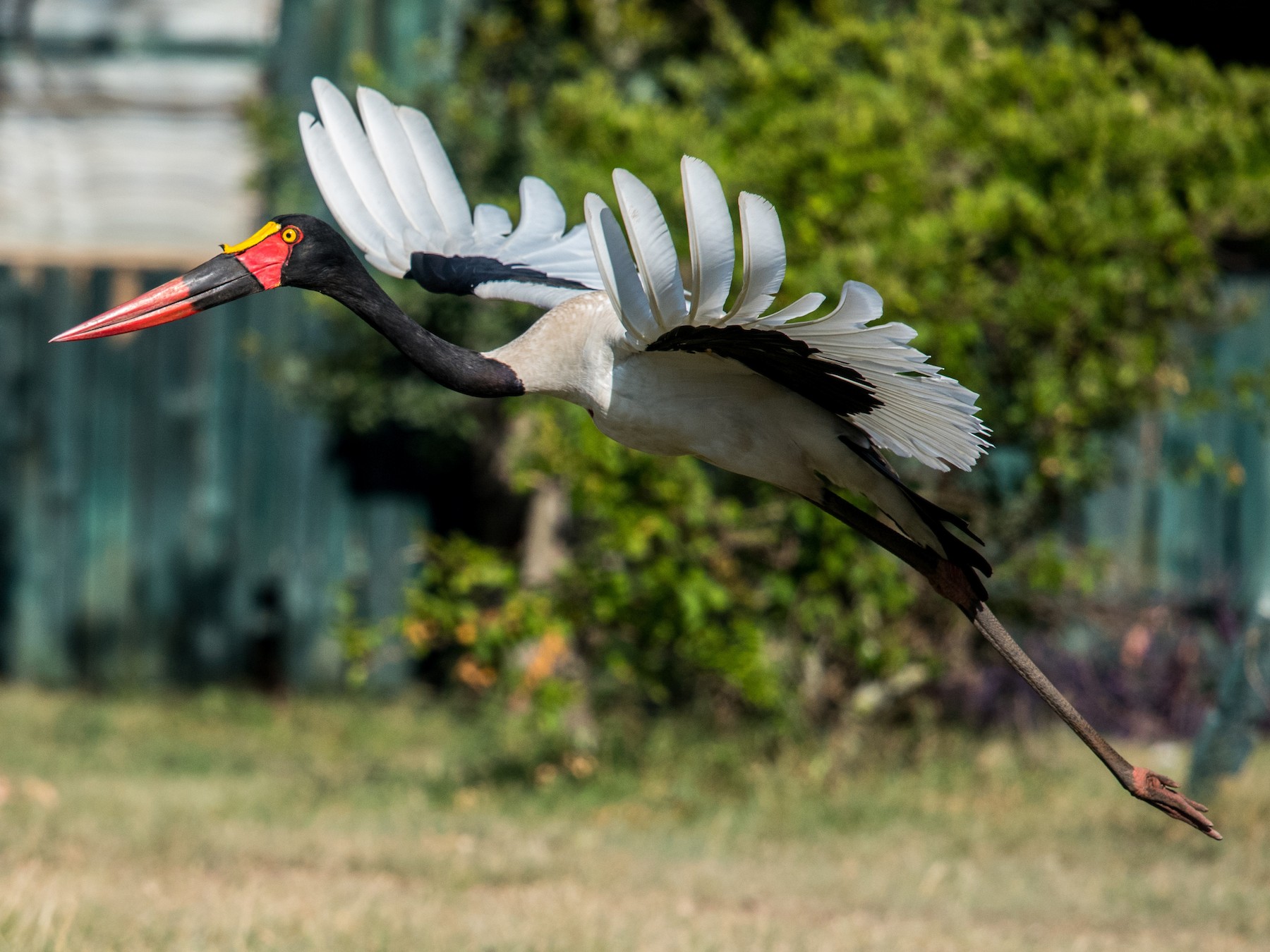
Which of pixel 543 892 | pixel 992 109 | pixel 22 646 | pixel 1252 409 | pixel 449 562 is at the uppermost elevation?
pixel 992 109

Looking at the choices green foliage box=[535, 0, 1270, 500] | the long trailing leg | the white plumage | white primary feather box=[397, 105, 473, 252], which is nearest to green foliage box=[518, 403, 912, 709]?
green foliage box=[535, 0, 1270, 500]

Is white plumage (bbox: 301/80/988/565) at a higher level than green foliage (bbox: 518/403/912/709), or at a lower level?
higher

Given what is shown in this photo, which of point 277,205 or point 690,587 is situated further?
point 277,205

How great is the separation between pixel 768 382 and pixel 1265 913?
7.95ft

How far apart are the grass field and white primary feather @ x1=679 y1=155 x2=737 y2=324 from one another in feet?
6.53

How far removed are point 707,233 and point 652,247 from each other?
0.12m

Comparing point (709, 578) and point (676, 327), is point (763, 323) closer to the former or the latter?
point (676, 327)

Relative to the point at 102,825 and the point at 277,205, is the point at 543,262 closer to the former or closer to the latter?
the point at 102,825

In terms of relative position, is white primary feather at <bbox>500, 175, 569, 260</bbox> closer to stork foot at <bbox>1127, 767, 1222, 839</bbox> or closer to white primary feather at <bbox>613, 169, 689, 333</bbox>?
white primary feather at <bbox>613, 169, 689, 333</bbox>

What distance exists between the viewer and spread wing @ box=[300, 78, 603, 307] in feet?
12.3

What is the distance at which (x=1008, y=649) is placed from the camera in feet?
12.3

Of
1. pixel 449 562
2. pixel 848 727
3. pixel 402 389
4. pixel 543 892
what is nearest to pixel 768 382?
pixel 543 892

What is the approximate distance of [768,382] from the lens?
346 centimetres

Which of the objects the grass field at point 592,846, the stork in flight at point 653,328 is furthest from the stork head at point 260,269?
the grass field at point 592,846
